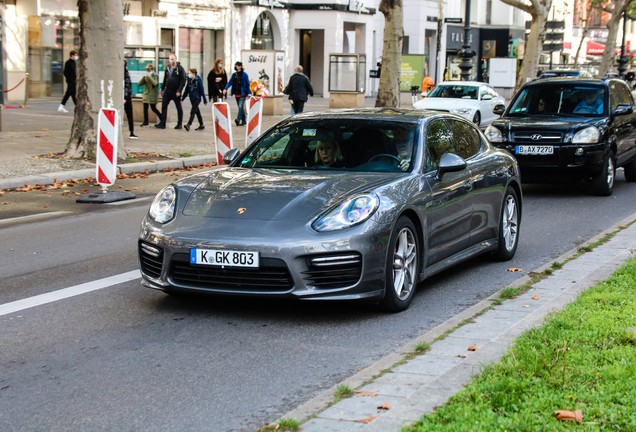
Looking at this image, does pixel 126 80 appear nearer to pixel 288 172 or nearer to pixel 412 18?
pixel 288 172

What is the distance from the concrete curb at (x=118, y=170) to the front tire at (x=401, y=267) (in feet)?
27.7

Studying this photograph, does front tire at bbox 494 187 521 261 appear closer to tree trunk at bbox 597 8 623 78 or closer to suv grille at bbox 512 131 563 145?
suv grille at bbox 512 131 563 145

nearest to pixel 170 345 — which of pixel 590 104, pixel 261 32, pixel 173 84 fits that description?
pixel 590 104

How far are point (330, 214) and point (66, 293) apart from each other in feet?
7.36

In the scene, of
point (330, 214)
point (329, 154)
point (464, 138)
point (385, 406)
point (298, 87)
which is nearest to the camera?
point (385, 406)

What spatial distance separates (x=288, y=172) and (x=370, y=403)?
9.38 ft

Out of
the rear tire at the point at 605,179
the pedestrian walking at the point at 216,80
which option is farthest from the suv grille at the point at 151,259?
the pedestrian walking at the point at 216,80

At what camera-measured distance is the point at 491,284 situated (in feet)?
23.5

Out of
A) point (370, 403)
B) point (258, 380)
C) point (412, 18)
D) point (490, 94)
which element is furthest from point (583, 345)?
point (412, 18)

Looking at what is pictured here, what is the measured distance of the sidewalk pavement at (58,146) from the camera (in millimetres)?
14031

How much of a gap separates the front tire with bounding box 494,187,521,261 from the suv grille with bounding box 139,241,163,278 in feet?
11.1

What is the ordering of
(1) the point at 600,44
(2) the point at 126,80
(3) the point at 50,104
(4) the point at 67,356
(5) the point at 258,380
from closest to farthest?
(5) the point at 258,380 → (4) the point at 67,356 → (2) the point at 126,80 → (3) the point at 50,104 → (1) the point at 600,44

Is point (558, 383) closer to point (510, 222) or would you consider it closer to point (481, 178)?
point (481, 178)

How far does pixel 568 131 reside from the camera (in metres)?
12.7
